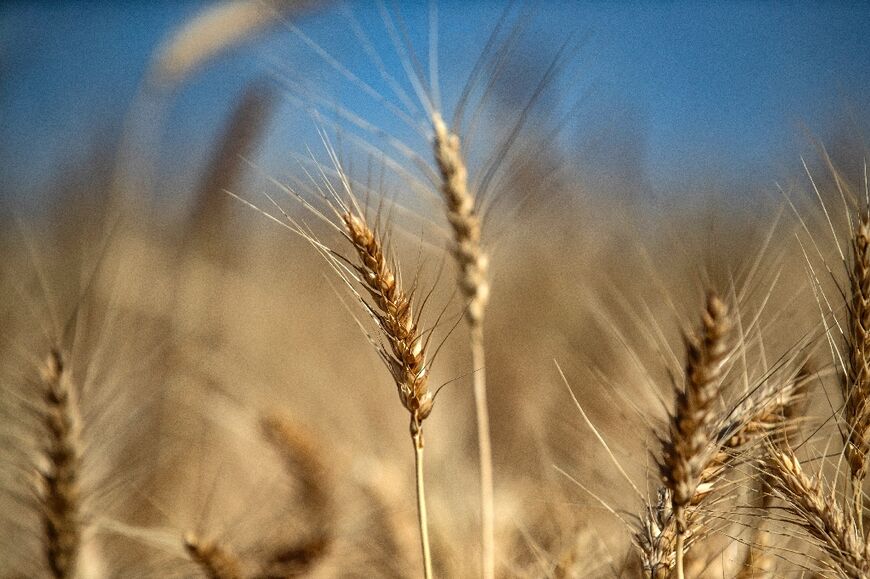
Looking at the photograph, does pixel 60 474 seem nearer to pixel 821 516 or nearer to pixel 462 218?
pixel 462 218

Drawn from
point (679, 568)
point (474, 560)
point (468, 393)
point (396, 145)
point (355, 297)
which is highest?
point (396, 145)

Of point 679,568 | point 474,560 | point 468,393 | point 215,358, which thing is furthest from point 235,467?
point 679,568

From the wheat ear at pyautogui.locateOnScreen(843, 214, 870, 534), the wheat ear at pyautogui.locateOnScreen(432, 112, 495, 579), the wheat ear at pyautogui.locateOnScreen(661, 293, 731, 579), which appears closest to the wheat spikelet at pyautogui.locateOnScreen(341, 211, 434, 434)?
the wheat ear at pyautogui.locateOnScreen(432, 112, 495, 579)

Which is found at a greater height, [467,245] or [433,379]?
[467,245]

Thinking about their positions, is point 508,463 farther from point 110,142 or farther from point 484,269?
point 110,142

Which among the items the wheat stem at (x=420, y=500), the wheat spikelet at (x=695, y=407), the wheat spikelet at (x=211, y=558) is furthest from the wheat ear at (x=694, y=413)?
the wheat spikelet at (x=211, y=558)

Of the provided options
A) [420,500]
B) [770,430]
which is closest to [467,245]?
[420,500]
